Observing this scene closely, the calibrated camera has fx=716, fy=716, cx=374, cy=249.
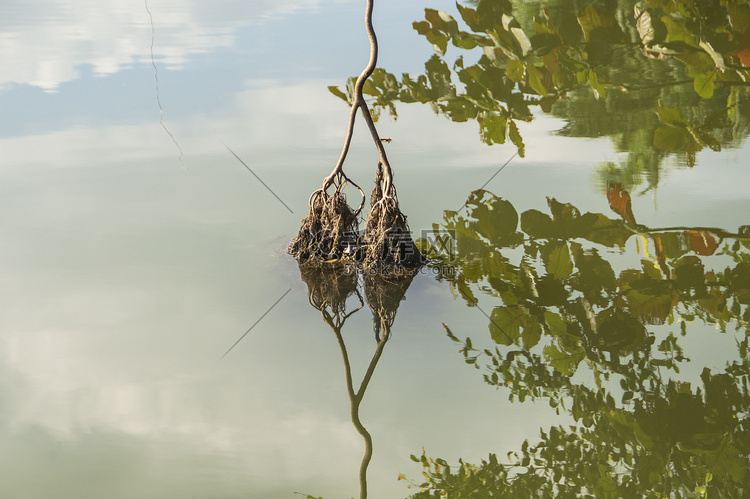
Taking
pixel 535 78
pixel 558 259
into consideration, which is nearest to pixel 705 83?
→ pixel 535 78

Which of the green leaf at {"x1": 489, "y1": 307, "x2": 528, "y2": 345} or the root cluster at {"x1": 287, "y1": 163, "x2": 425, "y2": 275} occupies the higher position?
the root cluster at {"x1": 287, "y1": 163, "x2": 425, "y2": 275}

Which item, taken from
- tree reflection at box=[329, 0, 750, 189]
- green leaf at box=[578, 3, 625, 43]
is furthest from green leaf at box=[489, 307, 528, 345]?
green leaf at box=[578, 3, 625, 43]

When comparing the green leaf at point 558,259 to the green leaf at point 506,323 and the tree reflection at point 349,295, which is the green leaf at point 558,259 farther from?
the tree reflection at point 349,295

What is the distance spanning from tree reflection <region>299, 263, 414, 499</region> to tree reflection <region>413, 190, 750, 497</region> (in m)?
0.26

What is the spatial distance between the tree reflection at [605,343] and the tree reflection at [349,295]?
10.1 inches

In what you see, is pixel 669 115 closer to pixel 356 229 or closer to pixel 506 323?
pixel 506 323

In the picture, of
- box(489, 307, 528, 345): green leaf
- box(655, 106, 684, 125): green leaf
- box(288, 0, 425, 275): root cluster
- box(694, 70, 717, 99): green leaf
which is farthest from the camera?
box(288, 0, 425, 275): root cluster

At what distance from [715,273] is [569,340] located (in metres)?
0.81

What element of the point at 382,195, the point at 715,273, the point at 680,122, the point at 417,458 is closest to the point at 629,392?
the point at 417,458

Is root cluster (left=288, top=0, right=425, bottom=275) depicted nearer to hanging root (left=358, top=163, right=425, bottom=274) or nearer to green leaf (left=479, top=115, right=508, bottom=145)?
hanging root (left=358, top=163, right=425, bottom=274)

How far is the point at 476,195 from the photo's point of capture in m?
3.69

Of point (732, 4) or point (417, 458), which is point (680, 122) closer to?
point (732, 4)

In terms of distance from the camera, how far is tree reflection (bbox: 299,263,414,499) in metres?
2.73

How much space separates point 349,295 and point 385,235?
292 mm
